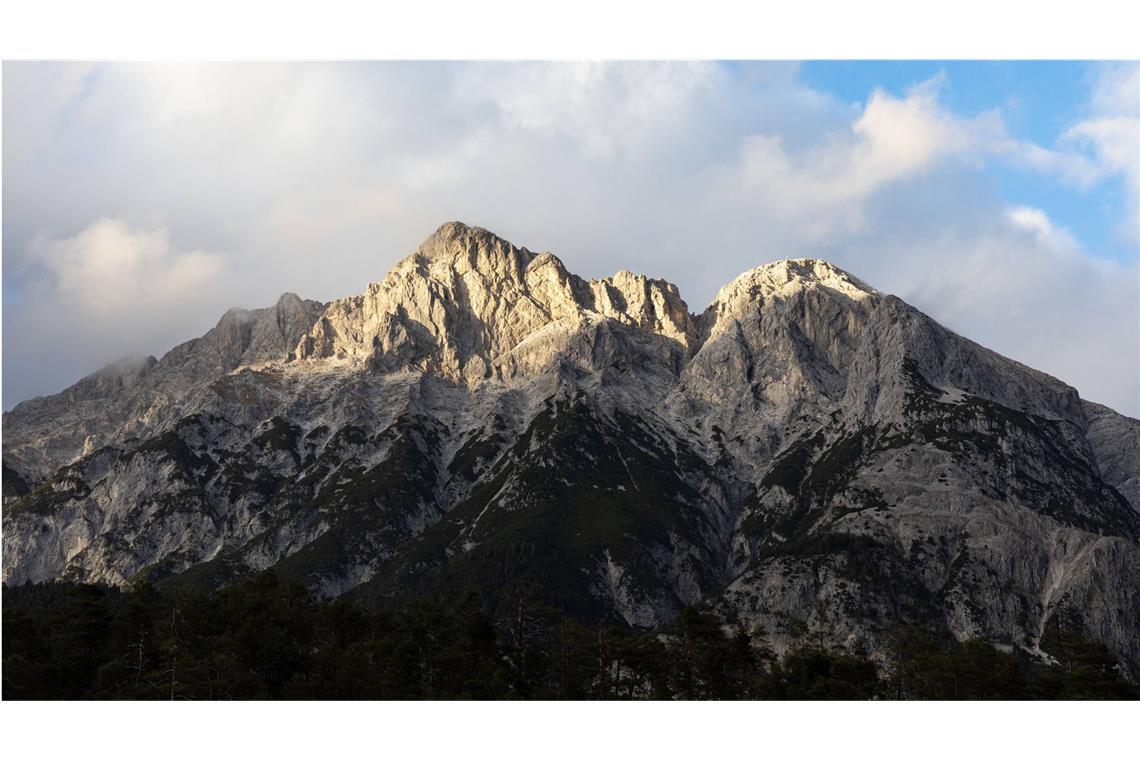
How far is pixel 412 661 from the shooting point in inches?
6358

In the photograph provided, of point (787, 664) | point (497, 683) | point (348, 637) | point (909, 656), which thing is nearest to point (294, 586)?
point (348, 637)

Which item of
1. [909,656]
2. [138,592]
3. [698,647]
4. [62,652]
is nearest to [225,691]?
[62,652]

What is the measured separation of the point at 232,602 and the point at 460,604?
34.2 meters

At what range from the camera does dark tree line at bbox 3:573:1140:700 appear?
14850 cm

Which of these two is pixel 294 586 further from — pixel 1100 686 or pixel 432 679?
pixel 1100 686

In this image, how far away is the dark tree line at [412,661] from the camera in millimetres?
148500

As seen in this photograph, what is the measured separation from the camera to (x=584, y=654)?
16825 centimetres

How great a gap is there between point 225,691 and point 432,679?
26595 mm

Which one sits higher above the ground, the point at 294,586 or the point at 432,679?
the point at 294,586

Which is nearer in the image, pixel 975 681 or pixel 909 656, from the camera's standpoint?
pixel 975 681

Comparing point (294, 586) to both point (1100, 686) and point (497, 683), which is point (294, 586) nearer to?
point (497, 683)

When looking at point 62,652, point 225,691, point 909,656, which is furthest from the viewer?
point 909,656

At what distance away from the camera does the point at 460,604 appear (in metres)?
189

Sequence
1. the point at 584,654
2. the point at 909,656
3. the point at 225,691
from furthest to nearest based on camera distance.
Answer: the point at 909,656
the point at 584,654
the point at 225,691
